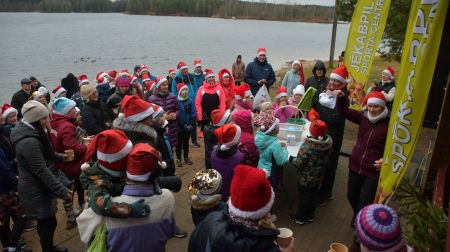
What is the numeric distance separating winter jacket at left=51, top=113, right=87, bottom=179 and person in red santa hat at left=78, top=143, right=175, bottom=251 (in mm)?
2077

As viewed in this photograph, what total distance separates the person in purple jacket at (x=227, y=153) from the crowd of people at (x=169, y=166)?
0.01 meters

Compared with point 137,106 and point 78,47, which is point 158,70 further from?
point 137,106

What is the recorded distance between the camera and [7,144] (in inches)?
177

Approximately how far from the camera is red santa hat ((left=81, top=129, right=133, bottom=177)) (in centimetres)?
281

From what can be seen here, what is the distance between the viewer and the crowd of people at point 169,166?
7.87 feet

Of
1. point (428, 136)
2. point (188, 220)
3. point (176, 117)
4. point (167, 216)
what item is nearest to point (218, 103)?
point (176, 117)

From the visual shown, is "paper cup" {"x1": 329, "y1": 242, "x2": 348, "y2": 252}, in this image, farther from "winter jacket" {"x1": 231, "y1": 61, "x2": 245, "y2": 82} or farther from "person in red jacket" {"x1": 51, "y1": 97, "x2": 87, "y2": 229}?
"winter jacket" {"x1": 231, "y1": 61, "x2": 245, "y2": 82}

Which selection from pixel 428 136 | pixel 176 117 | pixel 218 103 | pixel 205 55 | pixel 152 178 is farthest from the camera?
pixel 205 55

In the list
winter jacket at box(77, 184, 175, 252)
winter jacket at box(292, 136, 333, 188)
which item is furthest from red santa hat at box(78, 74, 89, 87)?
winter jacket at box(77, 184, 175, 252)

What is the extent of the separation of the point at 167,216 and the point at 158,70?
2614 centimetres

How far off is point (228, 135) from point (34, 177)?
7.10 feet

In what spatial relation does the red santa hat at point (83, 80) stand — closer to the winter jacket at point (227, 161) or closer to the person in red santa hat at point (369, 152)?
the winter jacket at point (227, 161)

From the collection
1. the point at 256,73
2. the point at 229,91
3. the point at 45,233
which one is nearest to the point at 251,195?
the point at 45,233

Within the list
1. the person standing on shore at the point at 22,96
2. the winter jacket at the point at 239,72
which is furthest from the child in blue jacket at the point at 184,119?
the winter jacket at the point at 239,72
